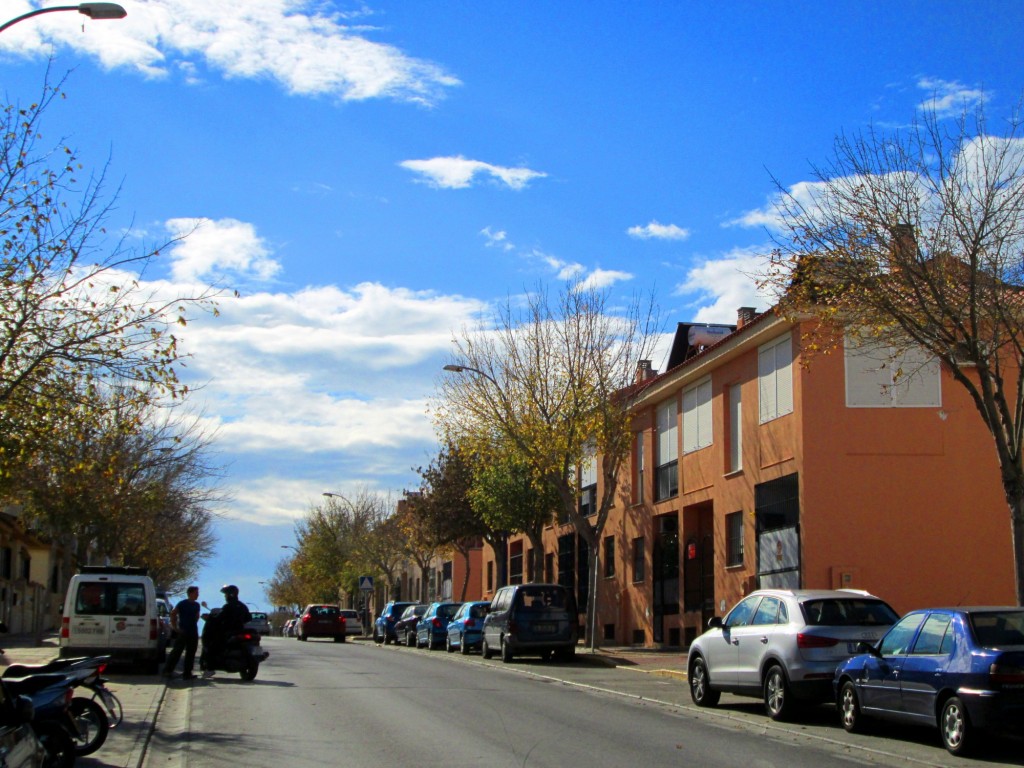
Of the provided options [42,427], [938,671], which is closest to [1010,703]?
[938,671]

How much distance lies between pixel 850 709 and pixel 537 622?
555 inches

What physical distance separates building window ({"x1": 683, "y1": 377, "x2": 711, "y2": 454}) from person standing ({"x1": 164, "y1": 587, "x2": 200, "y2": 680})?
1409cm

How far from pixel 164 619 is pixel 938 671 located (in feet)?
59.2

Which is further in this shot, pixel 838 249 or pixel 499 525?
pixel 499 525

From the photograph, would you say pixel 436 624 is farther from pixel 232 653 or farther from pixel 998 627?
pixel 998 627

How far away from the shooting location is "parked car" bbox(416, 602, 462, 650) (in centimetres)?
3766

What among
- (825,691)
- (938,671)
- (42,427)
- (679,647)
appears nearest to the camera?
(938,671)

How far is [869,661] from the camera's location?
13.4m

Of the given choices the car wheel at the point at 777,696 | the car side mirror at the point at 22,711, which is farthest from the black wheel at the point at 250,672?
the car side mirror at the point at 22,711

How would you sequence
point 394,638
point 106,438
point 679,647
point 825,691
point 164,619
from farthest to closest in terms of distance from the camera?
point 394,638, point 679,647, point 164,619, point 106,438, point 825,691

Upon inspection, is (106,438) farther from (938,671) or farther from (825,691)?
(938,671)

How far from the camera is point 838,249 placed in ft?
55.8

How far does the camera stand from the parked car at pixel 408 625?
1634 inches

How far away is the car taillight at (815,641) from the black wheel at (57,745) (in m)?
8.63
